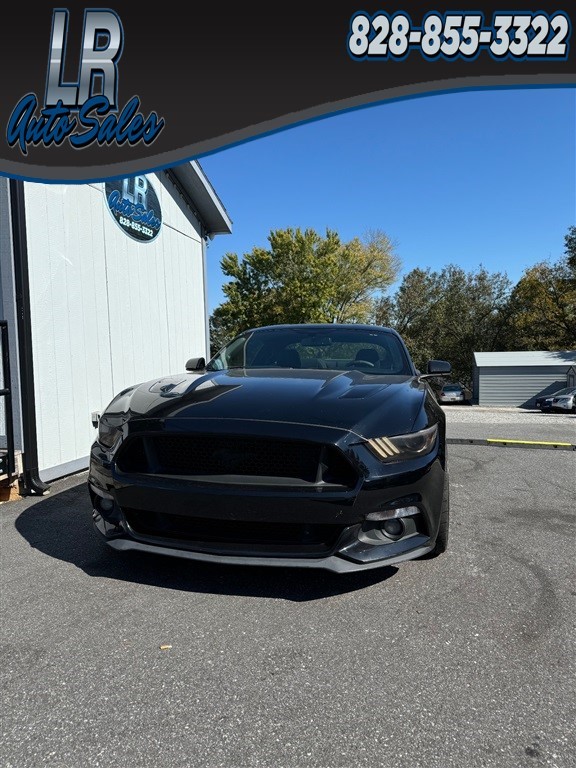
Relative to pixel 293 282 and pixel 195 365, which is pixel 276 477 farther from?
pixel 293 282

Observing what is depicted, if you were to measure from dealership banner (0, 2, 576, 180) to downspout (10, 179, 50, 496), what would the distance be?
2.44 ft

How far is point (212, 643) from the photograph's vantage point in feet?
6.77

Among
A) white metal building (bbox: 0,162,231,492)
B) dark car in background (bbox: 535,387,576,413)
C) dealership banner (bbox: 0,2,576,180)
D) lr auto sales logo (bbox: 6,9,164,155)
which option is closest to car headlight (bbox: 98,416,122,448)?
white metal building (bbox: 0,162,231,492)

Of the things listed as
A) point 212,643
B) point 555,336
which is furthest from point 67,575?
point 555,336

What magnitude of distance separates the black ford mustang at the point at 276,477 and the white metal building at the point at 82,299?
8.26ft

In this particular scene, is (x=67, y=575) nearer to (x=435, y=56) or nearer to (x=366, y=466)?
(x=366, y=466)

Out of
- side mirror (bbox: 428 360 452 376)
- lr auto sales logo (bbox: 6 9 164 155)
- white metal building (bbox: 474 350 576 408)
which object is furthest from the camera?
white metal building (bbox: 474 350 576 408)

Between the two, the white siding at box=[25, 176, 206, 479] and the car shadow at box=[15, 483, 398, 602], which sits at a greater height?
the white siding at box=[25, 176, 206, 479]

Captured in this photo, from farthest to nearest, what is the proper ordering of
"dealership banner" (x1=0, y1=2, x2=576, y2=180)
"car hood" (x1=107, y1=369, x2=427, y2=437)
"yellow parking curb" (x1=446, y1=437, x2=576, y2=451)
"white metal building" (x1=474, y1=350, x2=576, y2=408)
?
1. "white metal building" (x1=474, y1=350, x2=576, y2=408)
2. "yellow parking curb" (x1=446, y1=437, x2=576, y2=451)
3. "dealership banner" (x1=0, y1=2, x2=576, y2=180)
4. "car hood" (x1=107, y1=369, x2=427, y2=437)

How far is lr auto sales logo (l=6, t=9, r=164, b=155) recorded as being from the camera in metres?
5.81

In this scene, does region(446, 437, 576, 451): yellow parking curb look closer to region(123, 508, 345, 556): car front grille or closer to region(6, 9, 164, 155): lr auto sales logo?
region(123, 508, 345, 556): car front grille

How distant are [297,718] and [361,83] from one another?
6.12 m

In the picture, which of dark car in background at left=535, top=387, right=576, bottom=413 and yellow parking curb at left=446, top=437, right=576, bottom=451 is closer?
yellow parking curb at left=446, top=437, right=576, bottom=451

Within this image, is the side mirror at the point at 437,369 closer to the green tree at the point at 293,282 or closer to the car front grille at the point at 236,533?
the car front grille at the point at 236,533
